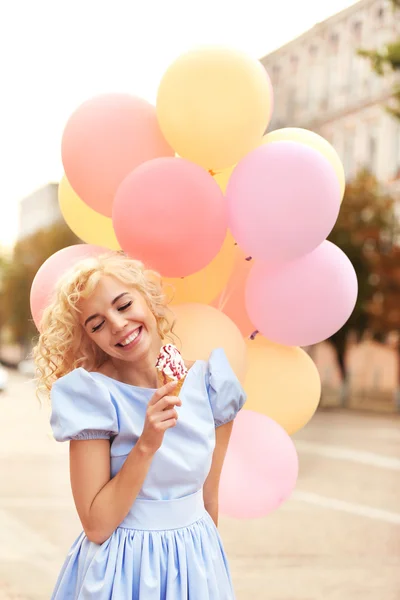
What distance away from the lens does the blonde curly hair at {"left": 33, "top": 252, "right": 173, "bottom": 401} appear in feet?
7.13

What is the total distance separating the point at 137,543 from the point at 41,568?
12.0 feet

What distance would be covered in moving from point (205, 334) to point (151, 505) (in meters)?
0.64

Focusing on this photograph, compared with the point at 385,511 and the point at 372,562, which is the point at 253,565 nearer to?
the point at 372,562

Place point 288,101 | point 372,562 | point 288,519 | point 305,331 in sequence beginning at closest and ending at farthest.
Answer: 1. point 305,331
2. point 372,562
3. point 288,519
4. point 288,101

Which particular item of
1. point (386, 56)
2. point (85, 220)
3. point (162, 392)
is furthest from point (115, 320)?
point (386, 56)

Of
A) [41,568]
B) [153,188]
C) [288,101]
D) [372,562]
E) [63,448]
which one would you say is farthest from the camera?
[288,101]

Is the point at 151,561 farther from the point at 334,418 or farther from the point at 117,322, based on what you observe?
the point at 334,418

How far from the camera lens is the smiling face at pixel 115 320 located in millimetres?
2137

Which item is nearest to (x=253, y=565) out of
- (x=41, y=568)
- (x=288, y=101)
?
(x=41, y=568)

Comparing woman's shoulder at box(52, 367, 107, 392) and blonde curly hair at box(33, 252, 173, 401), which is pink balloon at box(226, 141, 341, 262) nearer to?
blonde curly hair at box(33, 252, 173, 401)

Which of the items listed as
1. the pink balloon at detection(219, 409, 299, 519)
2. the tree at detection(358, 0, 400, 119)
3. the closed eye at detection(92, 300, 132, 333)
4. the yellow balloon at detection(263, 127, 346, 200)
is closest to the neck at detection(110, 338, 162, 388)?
the closed eye at detection(92, 300, 132, 333)

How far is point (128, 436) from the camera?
2111 millimetres

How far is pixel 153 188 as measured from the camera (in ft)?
8.43

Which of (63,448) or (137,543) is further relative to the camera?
(63,448)
